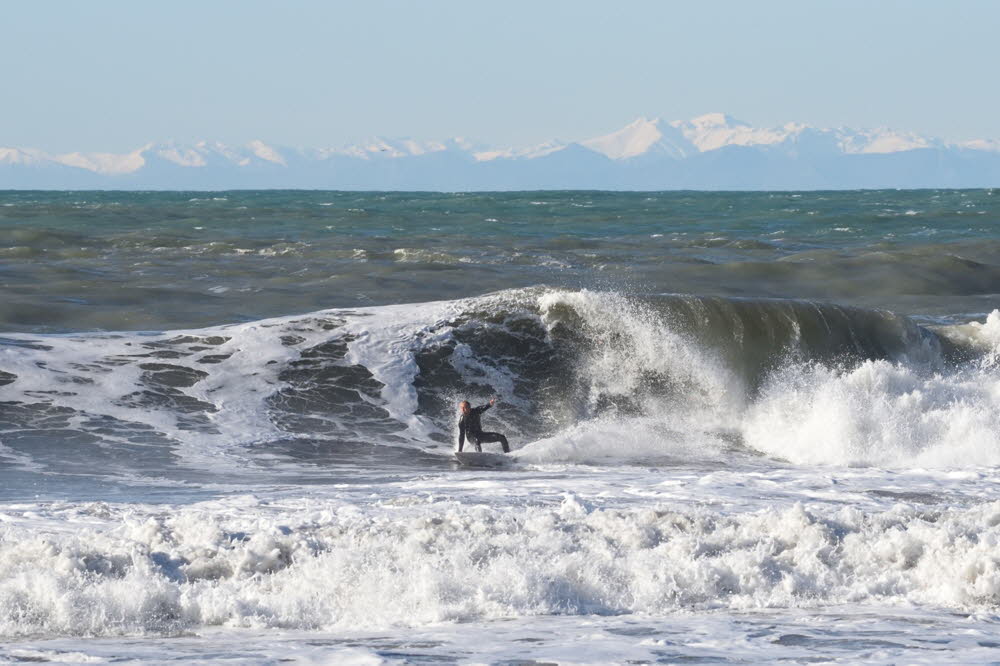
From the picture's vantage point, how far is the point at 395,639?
7.34 m

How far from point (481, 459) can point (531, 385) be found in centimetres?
391

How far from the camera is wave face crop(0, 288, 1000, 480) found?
14125 millimetres

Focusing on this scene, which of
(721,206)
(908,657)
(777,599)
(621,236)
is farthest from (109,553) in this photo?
(721,206)

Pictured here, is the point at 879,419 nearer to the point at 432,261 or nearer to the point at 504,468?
the point at 504,468

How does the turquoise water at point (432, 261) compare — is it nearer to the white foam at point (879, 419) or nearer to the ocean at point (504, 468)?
the ocean at point (504, 468)

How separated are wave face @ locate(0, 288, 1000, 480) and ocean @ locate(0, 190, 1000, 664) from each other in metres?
0.05

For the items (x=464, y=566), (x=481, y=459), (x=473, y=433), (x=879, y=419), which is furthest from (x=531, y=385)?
(x=464, y=566)

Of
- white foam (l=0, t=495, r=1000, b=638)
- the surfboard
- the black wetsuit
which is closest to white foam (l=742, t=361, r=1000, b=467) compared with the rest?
the black wetsuit

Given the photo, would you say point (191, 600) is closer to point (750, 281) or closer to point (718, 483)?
point (718, 483)

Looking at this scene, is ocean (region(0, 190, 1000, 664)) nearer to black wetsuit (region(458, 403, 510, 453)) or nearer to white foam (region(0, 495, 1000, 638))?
white foam (region(0, 495, 1000, 638))

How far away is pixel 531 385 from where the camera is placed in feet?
56.2

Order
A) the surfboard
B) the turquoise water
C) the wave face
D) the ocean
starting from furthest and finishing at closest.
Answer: the turquoise water < the wave face < the surfboard < the ocean

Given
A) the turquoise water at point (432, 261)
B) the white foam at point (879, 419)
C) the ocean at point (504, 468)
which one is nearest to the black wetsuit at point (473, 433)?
the ocean at point (504, 468)

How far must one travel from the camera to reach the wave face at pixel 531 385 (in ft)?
46.3
